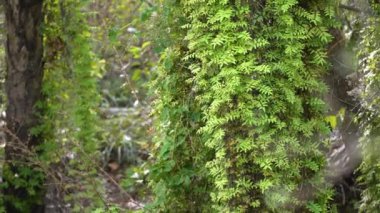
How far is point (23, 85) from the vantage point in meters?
4.67

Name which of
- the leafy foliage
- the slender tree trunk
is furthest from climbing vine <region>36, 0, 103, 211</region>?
the leafy foliage

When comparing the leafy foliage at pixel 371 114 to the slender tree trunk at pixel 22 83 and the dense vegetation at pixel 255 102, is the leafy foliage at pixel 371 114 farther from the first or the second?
the slender tree trunk at pixel 22 83

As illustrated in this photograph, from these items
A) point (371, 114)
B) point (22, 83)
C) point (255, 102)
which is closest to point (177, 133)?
point (255, 102)

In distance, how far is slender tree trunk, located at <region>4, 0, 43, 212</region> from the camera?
14.8ft

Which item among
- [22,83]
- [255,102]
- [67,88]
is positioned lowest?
[67,88]

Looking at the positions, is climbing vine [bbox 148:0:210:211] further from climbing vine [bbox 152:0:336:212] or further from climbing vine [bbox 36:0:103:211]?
climbing vine [bbox 36:0:103:211]

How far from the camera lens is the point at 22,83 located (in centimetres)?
466

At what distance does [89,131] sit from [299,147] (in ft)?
9.64

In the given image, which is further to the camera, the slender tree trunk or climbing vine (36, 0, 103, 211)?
climbing vine (36, 0, 103, 211)

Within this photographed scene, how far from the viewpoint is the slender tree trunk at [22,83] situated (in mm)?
4500

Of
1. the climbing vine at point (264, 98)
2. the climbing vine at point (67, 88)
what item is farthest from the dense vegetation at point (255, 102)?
the climbing vine at point (67, 88)

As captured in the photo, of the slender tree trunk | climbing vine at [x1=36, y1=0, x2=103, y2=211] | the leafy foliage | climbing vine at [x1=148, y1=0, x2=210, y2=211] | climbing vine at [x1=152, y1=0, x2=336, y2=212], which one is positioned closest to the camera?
climbing vine at [x1=152, y1=0, x2=336, y2=212]

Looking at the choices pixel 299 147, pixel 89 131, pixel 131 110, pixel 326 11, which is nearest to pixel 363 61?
pixel 326 11

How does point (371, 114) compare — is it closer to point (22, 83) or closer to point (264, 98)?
point (264, 98)
